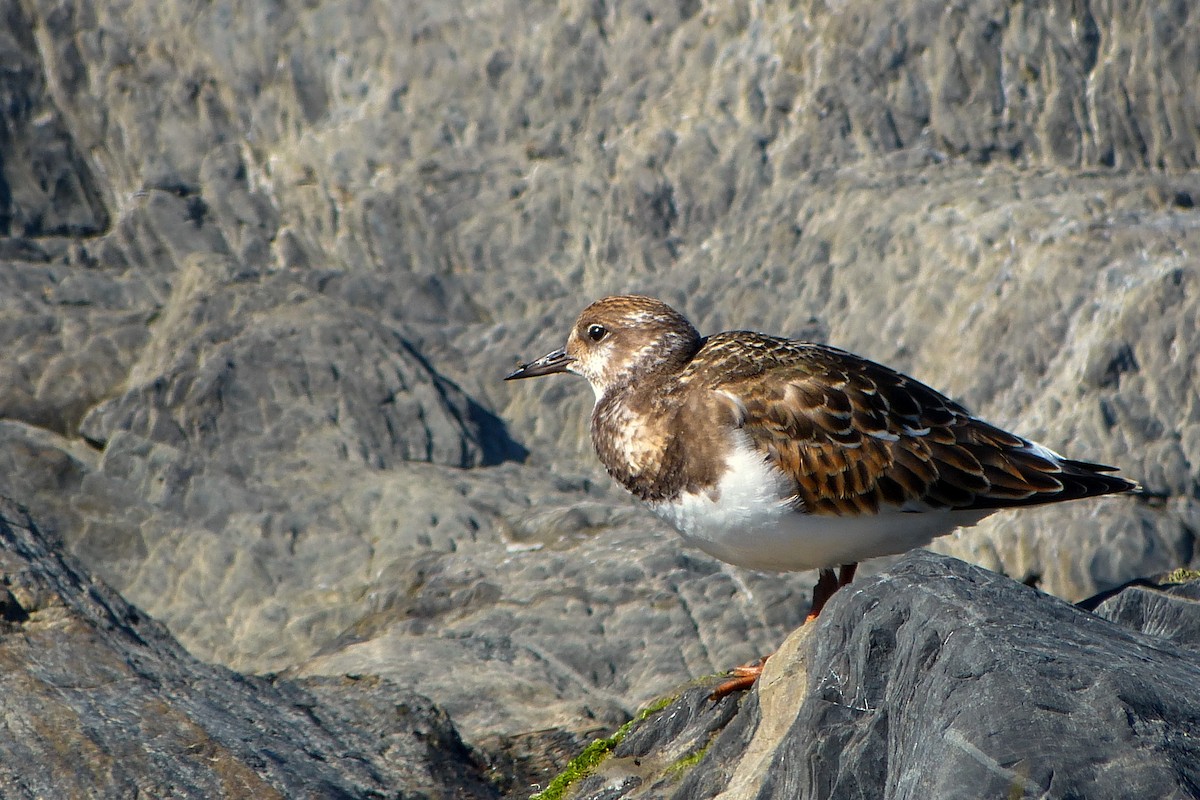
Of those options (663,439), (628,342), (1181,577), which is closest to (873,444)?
(663,439)

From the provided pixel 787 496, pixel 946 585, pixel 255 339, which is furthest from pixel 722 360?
pixel 255 339

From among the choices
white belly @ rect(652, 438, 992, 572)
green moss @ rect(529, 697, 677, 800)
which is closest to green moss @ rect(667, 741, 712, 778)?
green moss @ rect(529, 697, 677, 800)

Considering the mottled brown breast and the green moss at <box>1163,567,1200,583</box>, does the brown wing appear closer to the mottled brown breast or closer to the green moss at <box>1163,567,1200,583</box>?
the mottled brown breast

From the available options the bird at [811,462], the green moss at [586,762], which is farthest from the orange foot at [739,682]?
the green moss at [586,762]

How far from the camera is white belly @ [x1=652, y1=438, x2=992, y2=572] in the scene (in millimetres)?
6918

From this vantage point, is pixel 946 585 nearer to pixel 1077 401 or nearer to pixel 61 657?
pixel 61 657

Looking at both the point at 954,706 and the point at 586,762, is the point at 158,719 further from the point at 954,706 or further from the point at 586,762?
the point at 954,706

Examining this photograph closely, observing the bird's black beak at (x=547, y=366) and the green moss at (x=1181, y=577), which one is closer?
the green moss at (x=1181, y=577)

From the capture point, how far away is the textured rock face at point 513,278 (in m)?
10.9

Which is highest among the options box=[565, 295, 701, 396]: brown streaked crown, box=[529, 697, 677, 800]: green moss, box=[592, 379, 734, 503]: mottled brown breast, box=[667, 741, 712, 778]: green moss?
box=[565, 295, 701, 396]: brown streaked crown

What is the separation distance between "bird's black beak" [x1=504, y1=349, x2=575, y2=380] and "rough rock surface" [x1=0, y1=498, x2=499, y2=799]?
7.02 ft

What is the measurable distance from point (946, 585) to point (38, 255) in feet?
39.1

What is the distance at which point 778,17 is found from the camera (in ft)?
46.2

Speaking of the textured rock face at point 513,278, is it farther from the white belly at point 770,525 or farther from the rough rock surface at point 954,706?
the rough rock surface at point 954,706
